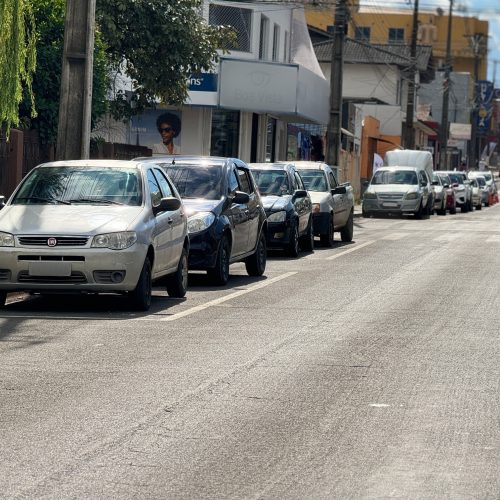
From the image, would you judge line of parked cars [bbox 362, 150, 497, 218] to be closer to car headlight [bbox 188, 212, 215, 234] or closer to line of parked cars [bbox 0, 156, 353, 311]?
line of parked cars [bbox 0, 156, 353, 311]

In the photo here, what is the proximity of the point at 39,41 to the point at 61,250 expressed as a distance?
14778 millimetres

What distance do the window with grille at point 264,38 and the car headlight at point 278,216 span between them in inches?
1059

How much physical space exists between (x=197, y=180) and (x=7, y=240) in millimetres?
4998

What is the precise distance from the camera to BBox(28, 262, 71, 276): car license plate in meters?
14.6

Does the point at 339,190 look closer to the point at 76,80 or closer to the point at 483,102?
the point at 76,80

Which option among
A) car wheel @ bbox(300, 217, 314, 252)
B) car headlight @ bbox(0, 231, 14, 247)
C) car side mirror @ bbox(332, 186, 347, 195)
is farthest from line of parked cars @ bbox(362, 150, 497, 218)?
car headlight @ bbox(0, 231, 14, 247)

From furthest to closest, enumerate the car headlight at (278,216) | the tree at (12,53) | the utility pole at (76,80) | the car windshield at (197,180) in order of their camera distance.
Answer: the car headlight at (278,216), the utility pole at (76,80), the tree at (12,53), the car windshield at (197,180)

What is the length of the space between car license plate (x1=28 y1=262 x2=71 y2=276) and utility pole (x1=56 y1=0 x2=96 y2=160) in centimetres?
596

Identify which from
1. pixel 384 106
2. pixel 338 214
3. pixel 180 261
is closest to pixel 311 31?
pixel 384 106

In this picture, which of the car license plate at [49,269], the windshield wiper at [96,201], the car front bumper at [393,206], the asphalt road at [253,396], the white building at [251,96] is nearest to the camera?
the asphalt road at [253,396]

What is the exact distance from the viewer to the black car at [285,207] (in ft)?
79.9

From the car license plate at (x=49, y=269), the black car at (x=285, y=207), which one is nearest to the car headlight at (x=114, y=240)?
the car license plate at (x=49, y=269)

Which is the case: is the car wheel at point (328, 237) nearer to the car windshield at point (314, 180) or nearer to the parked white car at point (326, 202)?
the parked white car at point (326, 202)

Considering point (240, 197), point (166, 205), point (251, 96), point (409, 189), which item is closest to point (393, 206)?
point (409, 189)
